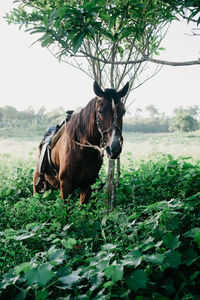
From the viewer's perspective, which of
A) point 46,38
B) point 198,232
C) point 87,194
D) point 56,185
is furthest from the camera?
point 56,185

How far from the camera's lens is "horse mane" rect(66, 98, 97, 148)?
295cm

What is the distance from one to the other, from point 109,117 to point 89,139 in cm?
59

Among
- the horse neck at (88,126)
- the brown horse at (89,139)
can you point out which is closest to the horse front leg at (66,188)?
the brown horse at (89,139)

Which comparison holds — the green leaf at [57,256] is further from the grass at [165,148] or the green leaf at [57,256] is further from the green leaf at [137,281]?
the grass at [165,148]

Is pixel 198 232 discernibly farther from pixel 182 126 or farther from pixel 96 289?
pixel 182 126

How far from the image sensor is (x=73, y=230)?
282 centimetres

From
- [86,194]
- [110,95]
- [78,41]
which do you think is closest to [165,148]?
[86,194]

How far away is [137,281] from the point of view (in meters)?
1.32

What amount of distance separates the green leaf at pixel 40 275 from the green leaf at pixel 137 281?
19.8 inches

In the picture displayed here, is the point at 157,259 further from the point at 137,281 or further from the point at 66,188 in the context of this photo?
the point at 66,188

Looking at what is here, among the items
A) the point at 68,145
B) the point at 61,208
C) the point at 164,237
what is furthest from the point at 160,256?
the point at 68,145

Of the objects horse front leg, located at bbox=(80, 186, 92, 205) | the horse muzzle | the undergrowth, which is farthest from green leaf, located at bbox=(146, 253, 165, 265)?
horse front leg, located at bbox=(80, 186, 92, 205)

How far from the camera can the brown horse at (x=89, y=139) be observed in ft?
8.51

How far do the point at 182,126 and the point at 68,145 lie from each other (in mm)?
56614
